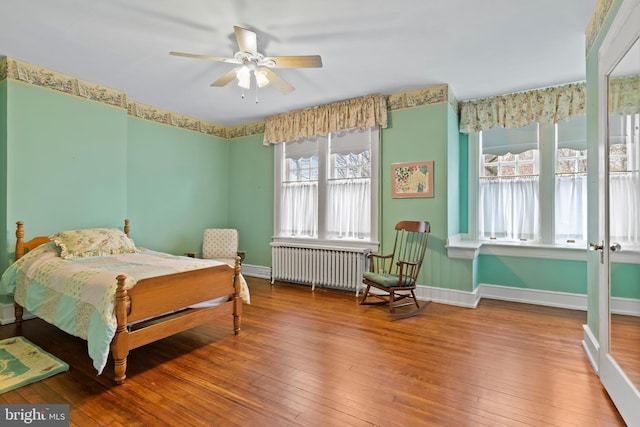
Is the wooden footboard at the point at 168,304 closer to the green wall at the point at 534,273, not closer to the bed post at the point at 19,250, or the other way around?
the bed post at the point at 19,250

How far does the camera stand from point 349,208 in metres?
4.70

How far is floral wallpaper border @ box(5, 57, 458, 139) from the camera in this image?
3.33 meters

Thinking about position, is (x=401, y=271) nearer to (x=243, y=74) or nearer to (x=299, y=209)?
(x=299, y=209)

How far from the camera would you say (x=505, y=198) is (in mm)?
4262

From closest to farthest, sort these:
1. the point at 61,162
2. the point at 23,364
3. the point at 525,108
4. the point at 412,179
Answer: the point at 23,364
the point at 61,162
the point at 525,108
the point at 412,179

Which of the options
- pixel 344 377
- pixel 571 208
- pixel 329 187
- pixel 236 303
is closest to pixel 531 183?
pixel 571 208

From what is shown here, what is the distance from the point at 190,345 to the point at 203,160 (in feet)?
11.9

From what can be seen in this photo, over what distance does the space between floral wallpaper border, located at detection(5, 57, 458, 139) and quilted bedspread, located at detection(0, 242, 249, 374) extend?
1.87 m

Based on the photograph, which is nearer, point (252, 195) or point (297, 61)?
point (297, 61)

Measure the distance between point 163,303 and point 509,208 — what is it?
4353 mm

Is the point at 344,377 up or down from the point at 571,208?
down

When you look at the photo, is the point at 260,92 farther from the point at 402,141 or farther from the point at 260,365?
the point at 260,365

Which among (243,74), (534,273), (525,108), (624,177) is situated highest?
(525,108)

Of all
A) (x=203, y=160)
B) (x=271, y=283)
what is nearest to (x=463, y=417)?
(x=271, y=283)
